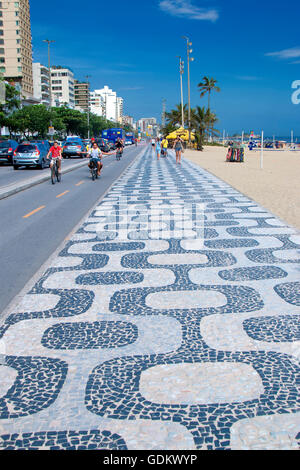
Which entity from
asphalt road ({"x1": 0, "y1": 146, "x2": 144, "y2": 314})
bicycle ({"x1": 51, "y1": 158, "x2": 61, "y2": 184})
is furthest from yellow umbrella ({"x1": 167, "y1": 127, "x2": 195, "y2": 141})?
asphalt road ({"x1": 0, "y1": 146, "x2": 144, "y2": 314})

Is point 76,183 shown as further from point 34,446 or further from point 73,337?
point 34,446

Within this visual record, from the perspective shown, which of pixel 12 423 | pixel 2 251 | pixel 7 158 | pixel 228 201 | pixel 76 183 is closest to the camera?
pixel 12 423

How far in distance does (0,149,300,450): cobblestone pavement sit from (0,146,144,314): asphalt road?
1.27 feet

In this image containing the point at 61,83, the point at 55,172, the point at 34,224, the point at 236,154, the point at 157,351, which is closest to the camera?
the point at 157,351

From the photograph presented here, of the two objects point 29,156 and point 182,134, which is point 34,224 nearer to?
point 29,156

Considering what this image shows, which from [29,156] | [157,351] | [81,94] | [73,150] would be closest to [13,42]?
[73,150]

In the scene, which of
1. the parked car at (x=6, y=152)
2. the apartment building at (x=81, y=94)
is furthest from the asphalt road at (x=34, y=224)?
the apartment building at (x=81, y=94)

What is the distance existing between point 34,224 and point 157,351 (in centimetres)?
677

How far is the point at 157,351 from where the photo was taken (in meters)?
3.78

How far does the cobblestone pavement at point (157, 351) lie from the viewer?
109 inches

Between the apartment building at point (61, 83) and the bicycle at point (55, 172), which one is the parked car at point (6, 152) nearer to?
the bicycle at point (55, 172)
